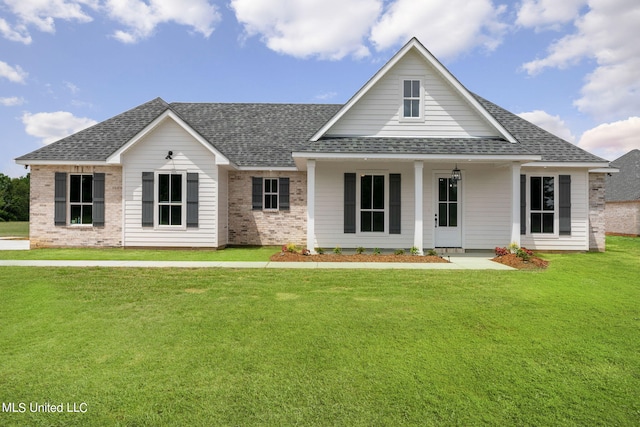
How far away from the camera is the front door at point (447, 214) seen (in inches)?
547

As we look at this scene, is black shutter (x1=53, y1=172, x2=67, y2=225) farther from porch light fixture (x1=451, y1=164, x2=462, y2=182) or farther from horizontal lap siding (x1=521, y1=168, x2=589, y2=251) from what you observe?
horizontal lap siding (x1=521, y1=168, x2=589, y2=251)

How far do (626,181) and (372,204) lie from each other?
25.1 metres

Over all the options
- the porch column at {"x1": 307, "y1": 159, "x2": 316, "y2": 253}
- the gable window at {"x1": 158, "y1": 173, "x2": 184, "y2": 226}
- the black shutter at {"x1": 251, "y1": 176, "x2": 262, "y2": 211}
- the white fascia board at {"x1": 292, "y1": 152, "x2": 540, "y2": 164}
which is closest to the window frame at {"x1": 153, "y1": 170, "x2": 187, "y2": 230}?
the gable window at {"x1": 158, "y1": 173, "x2": 184, "y2": 226}

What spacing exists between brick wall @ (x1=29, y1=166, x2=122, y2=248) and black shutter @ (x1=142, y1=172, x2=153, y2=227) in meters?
1.21

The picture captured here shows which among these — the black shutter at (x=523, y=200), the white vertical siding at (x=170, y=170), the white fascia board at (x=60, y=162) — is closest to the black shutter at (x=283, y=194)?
the white vertical siding at (x=170, y=170)

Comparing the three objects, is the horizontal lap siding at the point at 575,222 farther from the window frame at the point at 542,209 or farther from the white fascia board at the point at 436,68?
the white fascia board at the point at 436,68

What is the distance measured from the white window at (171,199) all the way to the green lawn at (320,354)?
20.8ft

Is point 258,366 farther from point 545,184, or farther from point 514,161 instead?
point 545,184

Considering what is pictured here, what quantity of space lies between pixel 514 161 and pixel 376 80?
555 centimetres

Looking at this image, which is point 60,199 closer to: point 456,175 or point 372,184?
point 372,184

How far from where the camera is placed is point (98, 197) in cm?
1412

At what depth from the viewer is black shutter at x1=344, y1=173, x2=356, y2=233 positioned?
45.3 ft

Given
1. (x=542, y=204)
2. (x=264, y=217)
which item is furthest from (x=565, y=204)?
(x=264, y=217)

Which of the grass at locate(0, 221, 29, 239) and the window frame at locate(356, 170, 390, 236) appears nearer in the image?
the window frame at locate(356, 170, 390, 236)
